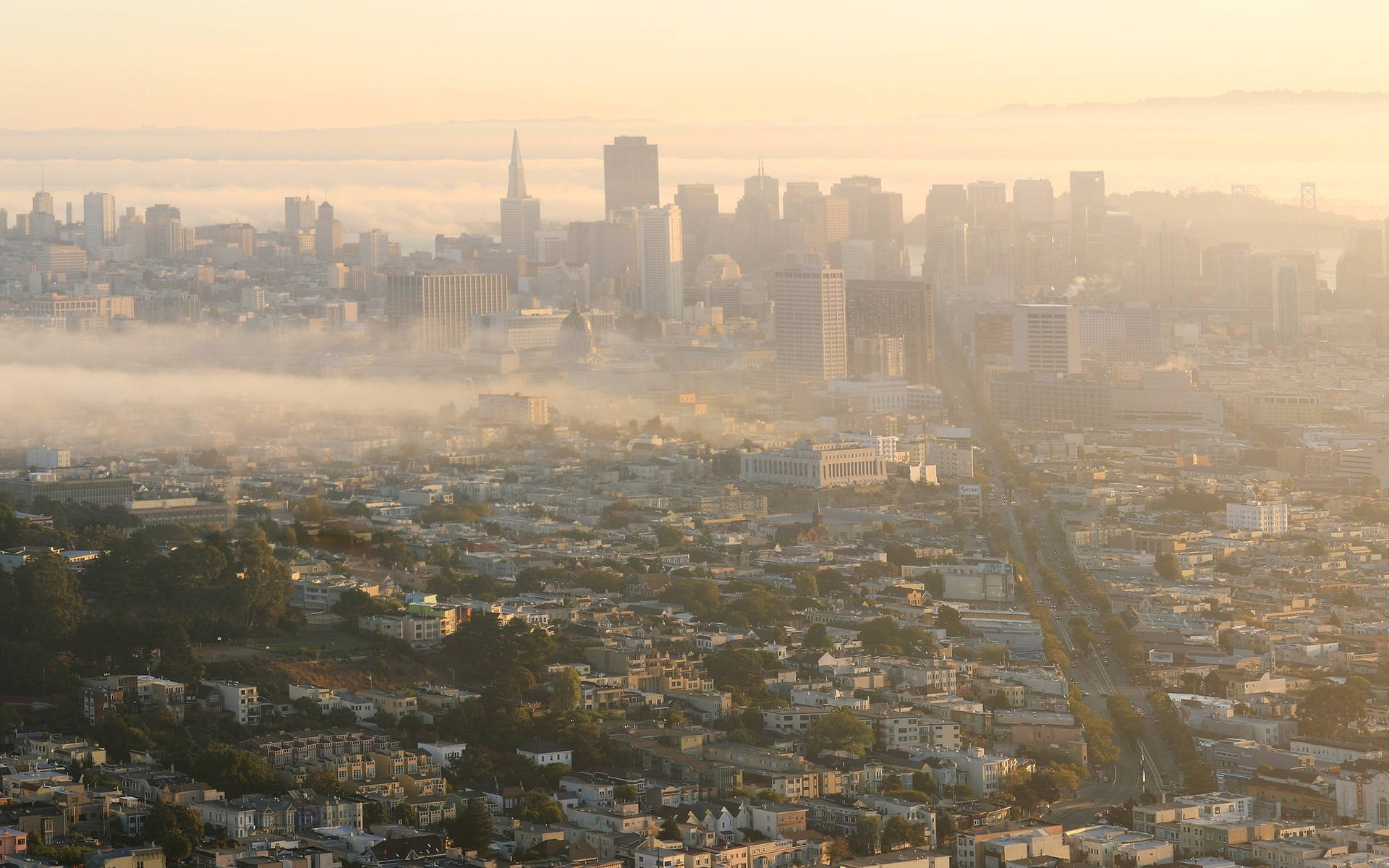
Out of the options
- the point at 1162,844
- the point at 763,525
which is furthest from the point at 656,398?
the point at 1162,844

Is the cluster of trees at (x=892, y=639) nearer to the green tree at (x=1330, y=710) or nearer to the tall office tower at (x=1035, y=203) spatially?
the green tree at (x=1330, y=710)

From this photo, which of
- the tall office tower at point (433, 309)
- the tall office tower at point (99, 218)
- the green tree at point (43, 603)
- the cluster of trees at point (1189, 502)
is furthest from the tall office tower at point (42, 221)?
the green tree at point (43, 603)

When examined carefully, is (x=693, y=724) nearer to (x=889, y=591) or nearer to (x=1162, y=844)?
(x=1162, y=844)

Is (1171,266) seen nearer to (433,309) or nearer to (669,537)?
(433,309)

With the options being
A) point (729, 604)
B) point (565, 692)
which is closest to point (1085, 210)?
point (729, 604)

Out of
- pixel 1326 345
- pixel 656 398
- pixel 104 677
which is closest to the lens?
pixel 104 677
